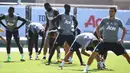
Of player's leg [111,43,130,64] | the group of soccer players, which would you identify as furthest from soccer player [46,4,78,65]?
player's leg [111,43,130,64]

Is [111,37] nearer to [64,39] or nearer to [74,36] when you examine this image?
[64,39]

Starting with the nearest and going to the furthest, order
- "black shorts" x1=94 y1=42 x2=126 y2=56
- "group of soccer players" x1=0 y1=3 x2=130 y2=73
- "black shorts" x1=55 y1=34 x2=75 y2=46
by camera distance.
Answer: "black shorts" x1=94 y1=42 x2=126 y2=56 → "group of soccer players" x1=0 y1=3 x2=130 y2=73 → "black shorts" x1=55 y1=34 x2=75 y2=46

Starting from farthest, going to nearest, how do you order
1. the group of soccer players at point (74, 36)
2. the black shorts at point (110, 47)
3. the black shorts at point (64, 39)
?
the black shorts at point (64, 39) < the group of soccer players at point (74, 36) < the black shorts at point (110, 47)

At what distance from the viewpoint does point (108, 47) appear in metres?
13.0

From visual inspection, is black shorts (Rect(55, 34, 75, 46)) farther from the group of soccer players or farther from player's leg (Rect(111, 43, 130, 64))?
player's leg (Rect(111, 43, 130, 64))

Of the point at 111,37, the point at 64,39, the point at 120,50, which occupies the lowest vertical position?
the point at 64,39

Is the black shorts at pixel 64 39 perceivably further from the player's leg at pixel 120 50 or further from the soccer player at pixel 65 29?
the player's leg at pixel 120 50

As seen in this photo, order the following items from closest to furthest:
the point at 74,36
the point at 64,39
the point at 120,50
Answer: the point at 120,50
the point at 64,39
the point at 74,36

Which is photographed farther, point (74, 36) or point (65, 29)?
point (74, 36)

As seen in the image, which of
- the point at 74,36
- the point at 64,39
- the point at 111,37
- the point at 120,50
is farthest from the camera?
the point at 74,36

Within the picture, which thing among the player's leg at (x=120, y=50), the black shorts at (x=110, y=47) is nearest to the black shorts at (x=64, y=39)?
the black shorts at (x=110, y=47)

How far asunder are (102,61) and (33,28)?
4137mm

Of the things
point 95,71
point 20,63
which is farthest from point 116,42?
point 20,63

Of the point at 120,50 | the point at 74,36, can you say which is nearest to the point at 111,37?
the point at 120,50
